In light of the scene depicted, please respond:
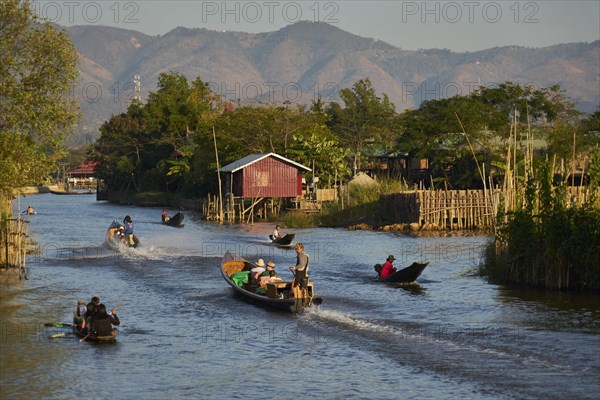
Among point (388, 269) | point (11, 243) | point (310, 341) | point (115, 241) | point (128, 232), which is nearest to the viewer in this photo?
point (310, 341)

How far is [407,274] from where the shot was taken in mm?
32656

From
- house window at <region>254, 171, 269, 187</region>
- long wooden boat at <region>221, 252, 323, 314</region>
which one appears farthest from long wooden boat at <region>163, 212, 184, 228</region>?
long wooden boat at <region>221, 252, 323, 314</region>

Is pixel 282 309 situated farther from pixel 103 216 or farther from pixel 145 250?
pixel 103 216

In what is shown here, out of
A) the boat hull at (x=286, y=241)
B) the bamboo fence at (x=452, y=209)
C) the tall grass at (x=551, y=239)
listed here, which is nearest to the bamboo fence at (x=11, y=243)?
the tall grass at (x=551, y=239)

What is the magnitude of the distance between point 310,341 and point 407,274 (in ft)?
33.4

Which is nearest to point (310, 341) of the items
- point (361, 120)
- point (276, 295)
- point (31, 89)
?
point (276, 295)

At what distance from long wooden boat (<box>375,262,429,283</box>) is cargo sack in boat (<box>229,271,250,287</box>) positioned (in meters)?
5.44

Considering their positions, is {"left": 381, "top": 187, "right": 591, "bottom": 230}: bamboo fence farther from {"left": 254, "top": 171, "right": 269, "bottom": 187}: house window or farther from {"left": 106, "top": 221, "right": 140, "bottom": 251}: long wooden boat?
{"left": 254, "top": 171, "right": 269, "bottom": 187}: house window

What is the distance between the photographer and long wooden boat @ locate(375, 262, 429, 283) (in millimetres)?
32088

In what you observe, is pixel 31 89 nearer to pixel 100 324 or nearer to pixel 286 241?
Answer: pixel 100 324

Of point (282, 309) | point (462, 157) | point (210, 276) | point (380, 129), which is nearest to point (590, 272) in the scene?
point (282, 309)

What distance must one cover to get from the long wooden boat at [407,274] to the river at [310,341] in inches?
24.9

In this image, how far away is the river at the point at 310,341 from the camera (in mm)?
18781

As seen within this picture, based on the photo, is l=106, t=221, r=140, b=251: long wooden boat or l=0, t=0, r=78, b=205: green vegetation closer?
l=0, t=0, r=78, b=205: green vegetation
